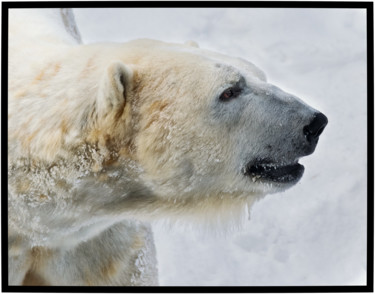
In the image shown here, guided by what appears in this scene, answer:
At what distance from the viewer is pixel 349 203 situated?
3.48 meters

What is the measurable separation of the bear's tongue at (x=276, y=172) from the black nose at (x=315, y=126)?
161 mm

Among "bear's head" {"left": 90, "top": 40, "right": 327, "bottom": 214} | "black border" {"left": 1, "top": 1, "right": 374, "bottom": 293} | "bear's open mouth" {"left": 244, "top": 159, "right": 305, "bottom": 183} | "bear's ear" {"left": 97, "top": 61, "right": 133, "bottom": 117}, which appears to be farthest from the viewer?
"black border" {"left": 1, "top": 1, "right": 374, "bottom": 293}

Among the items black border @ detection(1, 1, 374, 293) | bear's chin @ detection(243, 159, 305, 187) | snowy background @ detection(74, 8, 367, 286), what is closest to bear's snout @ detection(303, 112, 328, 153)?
bear's chin @ detection(243, 159, 305, 187)

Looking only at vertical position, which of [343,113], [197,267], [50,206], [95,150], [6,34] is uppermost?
[6,34]

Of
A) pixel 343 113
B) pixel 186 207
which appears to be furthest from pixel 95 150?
pixel 343 113

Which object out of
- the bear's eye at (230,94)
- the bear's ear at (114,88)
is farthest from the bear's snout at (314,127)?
the bear's ear at (114,88)

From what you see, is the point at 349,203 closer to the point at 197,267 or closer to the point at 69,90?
the point at 197,267

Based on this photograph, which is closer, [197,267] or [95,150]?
→ [95,150]

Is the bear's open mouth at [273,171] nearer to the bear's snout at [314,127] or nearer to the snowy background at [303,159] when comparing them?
the bear's snout at [314,127]

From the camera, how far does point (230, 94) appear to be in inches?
85.7

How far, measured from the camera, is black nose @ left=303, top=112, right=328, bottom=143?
2184mm

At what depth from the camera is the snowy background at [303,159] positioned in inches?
123

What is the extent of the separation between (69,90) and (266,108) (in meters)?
0.73

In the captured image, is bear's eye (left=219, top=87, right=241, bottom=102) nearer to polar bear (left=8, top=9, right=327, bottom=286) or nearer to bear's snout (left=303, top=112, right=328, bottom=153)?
polar bear (left=8, top=9, right=327, bottom=286)
